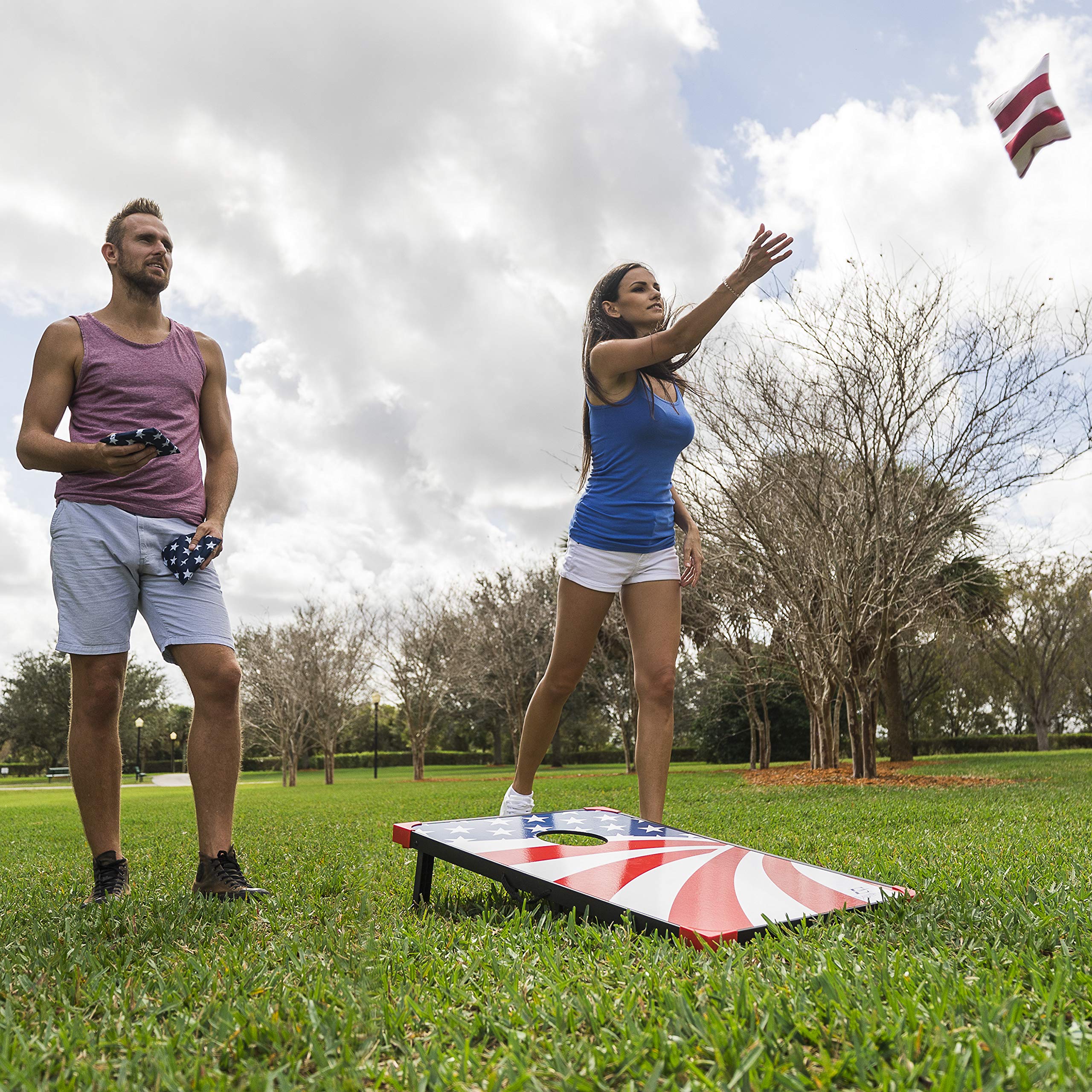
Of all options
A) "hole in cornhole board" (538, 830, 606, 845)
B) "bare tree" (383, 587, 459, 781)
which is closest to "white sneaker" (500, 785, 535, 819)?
"hole in cornhole board" (538, 830, 606, 845)

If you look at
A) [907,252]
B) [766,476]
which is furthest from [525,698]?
[907,252]

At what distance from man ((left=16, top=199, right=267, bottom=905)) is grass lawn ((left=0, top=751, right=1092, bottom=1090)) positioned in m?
0.35

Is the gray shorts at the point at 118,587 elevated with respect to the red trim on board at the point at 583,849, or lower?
elevated

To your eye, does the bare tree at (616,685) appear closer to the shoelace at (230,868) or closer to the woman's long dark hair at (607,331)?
the woman's long dark hair at (607,331)

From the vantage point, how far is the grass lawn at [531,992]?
115cm

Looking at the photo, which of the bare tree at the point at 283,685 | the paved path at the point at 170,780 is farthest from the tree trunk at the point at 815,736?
the paved path at the point at 170,780

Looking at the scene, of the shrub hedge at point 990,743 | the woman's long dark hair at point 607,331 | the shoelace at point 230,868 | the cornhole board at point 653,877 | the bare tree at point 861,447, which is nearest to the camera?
the cornhole board at point 653,877

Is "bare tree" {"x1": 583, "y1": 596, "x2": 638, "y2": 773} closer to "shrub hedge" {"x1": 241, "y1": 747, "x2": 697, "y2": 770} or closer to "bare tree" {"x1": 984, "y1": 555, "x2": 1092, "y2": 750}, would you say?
"shrub hedge" {"x1": 241, "y1": 747, "x2": 697, "y2": 770}

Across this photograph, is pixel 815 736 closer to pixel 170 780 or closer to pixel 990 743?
pixel 990 743

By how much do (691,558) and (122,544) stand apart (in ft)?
7.60

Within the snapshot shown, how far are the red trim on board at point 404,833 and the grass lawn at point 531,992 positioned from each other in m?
0.17

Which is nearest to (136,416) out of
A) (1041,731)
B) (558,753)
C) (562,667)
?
(562,667)

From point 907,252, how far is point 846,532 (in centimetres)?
352

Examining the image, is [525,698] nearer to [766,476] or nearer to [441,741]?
[766,476]
